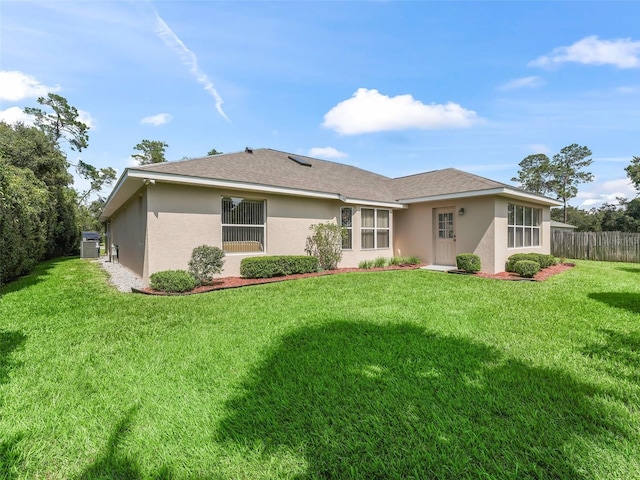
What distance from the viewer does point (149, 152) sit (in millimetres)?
44125

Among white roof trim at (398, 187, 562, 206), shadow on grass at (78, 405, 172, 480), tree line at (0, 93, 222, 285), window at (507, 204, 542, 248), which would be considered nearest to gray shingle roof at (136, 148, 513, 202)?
white roof trim at (398, 187, 562, 206)

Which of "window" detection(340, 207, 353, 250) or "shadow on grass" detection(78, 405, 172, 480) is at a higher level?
"window" detection(340, 207, 353, 250)

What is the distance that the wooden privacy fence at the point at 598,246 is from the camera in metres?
16.0

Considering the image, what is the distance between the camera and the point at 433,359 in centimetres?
357

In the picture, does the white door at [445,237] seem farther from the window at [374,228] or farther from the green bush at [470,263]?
the window at [374,228]

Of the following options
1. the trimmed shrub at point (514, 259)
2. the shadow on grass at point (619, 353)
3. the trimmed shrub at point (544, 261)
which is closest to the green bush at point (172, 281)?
the shadow on grass at point (619, 353)

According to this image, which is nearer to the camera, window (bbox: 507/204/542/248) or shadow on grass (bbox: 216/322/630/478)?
shadow on grass (bbox: 216/322/630/478)

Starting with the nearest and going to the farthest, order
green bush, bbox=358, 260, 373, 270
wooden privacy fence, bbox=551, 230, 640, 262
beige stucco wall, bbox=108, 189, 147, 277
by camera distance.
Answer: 1. beige stucco wall, bbox=108, 189, 147, 277
2. green bush, bbox=358, 260, 373, 270
3. wooden privacy fence, bbox=551, 230, 640, 262

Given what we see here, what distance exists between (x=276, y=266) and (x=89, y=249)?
16316 millimetres

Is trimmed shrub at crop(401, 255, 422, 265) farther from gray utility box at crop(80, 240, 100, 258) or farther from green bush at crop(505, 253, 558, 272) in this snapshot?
gray utility box at crop(80, 240, 100, 258)

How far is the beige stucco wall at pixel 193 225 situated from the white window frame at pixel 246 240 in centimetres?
11

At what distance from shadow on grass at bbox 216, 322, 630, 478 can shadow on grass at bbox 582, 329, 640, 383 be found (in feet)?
2.42

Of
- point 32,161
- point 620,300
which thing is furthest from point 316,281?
point 32,161

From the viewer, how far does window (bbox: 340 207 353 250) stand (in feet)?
41.2
